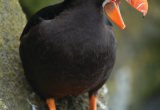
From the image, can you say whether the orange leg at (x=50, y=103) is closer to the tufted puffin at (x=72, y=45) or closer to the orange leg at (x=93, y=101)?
the tufted puffin at (x=72, y=45)

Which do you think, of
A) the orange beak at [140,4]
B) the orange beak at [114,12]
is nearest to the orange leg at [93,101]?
the orange beak at [114,12]

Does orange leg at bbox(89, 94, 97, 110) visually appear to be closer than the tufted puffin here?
No

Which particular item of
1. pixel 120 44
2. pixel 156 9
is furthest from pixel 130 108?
pixel 156 9

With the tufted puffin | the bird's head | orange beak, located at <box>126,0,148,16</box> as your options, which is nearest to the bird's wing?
the tufted puffin

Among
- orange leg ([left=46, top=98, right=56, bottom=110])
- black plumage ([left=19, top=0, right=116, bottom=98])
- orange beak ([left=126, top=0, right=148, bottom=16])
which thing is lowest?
orange leg ([left=46, top=98, right=56, bottom=110])

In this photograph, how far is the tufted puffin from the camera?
464 centimetres

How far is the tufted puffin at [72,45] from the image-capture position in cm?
464

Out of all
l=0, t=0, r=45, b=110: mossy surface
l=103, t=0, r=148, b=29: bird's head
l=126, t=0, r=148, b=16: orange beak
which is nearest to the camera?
l=126, t=0, r=148, b=16: orange beak

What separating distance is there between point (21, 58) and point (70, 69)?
22.1 inches

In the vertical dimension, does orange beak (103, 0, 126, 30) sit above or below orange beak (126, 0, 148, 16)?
below

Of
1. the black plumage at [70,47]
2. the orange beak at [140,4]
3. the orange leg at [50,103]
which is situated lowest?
the orange leg at [50,103]

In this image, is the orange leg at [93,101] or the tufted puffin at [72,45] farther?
the orange leg at [93,101]

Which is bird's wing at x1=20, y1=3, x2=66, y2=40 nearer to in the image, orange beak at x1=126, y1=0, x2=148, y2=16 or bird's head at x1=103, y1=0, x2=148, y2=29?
bird's head at x1=103, y1=0, x2=148, y2=29

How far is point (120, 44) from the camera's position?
9625 millimetres
